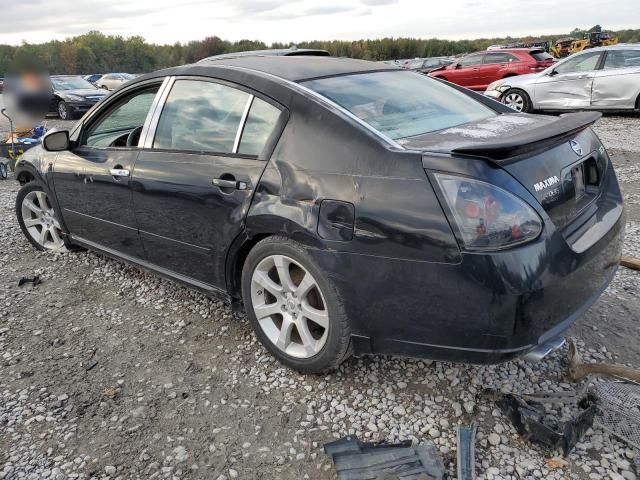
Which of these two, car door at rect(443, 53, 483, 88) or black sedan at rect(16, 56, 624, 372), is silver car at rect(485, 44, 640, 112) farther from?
black sedan at rect(16, 56, 624, 372)

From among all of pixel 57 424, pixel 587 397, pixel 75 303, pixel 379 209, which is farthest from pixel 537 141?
pixel 75 303

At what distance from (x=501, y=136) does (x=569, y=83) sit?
10506 millimetres

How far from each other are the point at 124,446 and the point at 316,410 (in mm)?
888

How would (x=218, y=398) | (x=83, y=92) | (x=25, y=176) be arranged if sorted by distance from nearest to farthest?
1. (x=218, y=398)
2. (x=25, y=176)
3. (x=83, y=92)

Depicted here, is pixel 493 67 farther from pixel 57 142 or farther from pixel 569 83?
pixel 57 142

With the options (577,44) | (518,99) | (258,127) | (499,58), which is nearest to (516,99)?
(518,99)

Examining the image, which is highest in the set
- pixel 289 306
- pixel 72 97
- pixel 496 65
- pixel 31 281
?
pixel 496 65

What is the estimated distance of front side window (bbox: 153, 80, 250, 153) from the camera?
2.97 meters

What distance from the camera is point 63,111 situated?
17.6 m

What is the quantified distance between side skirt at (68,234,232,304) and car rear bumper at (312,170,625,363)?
978 millimetres

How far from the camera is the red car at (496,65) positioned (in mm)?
15562

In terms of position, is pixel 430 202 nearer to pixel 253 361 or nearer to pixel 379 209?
pixel 379 209

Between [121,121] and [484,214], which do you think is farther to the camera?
[121,121]

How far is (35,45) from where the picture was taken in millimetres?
7926
